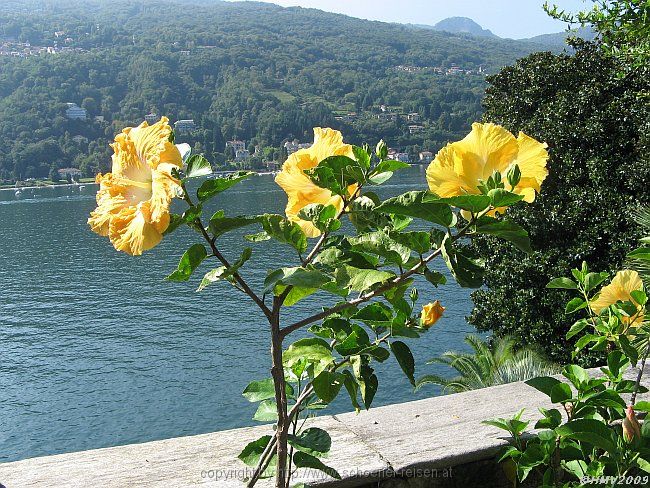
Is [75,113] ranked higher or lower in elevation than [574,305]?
lower

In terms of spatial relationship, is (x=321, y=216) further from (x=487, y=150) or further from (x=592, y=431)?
(x=592, y=431)

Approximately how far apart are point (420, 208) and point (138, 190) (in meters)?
0.29

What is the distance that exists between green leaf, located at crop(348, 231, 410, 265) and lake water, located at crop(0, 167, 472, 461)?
40.4 ft

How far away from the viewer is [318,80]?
89.6 metres

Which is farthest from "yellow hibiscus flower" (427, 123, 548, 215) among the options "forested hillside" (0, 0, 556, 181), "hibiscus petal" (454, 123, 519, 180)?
"forested hillside" (0, 0, 556, 181)

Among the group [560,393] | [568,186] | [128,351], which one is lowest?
[128,351]

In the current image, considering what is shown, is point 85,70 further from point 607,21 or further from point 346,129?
point 607,21

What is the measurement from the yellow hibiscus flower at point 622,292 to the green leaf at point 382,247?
27.6 inches

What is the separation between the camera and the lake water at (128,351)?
13.8 m

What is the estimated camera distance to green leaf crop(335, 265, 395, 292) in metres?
0.68

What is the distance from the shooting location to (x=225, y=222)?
706 millimetres

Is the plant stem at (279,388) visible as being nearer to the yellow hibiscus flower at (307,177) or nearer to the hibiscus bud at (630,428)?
the yellow hibiscus flower at (307,177)

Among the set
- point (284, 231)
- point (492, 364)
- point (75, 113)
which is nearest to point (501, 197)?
point (284, 231)

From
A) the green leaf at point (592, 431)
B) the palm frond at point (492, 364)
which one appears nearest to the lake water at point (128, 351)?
the palm frond at point (492, 364)
